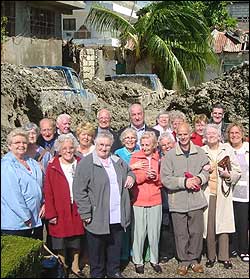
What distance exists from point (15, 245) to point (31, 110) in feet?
14.3

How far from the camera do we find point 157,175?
555 cm

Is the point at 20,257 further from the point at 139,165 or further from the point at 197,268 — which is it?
the point at 197,268

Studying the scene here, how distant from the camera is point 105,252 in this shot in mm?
5379

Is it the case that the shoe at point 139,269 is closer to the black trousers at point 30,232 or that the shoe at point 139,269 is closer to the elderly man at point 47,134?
the black trousers at point 30,232

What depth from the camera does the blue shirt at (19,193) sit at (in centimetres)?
496

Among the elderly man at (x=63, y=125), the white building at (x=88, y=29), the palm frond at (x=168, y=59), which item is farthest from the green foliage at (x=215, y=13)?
the elderly man at (x=63, y=125)

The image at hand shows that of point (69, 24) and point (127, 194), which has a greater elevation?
point (69, 24)

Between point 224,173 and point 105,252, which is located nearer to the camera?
point 105,252

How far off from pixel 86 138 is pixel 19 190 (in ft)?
3.04

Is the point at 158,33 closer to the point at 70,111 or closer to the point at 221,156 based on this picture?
the point at 70,111

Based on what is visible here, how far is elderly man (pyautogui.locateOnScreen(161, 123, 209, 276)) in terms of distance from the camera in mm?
5480

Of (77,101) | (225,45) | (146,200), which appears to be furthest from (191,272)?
(225,45)

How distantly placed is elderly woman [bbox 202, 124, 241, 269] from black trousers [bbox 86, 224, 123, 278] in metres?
0.97

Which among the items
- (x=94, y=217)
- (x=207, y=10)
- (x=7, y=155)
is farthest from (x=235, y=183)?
(x=207, y=10)
